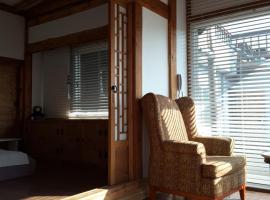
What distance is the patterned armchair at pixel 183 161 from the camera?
9.38 ft

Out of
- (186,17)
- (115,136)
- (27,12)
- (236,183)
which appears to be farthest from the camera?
(27,12)

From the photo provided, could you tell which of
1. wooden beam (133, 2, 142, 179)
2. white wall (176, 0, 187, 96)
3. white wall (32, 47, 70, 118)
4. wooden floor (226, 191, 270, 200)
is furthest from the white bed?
wooden floor (226, 191, 270, 200)

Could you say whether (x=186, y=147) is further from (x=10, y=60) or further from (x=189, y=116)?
(x=10, y=60)

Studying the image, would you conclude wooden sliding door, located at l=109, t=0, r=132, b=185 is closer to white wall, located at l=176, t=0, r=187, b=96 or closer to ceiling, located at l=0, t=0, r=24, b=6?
white wall, located at l=176, t=0, r=187, b=96

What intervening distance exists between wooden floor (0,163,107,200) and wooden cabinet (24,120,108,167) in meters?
0.21

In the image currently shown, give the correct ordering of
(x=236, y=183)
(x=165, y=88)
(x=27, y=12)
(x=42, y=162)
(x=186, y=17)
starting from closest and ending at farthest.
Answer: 1. (x=236, y=183)
2. (x=165, y=88)
3. (x=186, y=17)
4. (x=42, y=162)
5. (x=27, y=12)

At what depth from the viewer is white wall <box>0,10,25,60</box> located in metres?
5.51

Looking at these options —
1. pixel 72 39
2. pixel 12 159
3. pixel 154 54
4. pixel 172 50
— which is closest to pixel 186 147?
pixel 154 54

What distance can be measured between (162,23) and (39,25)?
2723 millimetres

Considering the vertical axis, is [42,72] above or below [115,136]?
above

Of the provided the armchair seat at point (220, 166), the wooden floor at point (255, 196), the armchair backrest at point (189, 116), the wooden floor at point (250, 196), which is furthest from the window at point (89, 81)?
the armchair seat at point (220, 166)

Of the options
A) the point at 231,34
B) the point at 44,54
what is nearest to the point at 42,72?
the point at 44,54

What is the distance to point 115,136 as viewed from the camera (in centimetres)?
338

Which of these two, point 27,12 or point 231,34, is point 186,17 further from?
point 27,12
